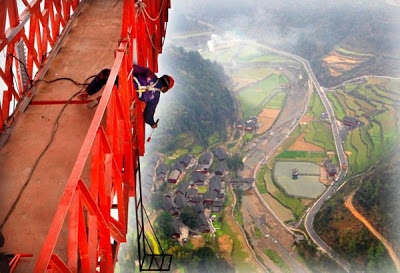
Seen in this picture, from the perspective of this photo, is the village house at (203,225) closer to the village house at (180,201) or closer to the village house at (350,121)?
the village house at (180,201)

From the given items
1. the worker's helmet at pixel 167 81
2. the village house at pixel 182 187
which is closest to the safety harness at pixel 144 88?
the worker's helmet at pixel 167 81

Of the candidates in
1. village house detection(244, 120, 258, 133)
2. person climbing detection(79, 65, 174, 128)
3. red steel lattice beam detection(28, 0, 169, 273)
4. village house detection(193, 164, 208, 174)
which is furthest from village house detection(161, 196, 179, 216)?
person climbing detection(79, 65, 174, 128)

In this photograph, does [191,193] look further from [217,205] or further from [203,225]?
[203,225]

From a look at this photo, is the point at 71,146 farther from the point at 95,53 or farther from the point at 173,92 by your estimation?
the point at 173,92

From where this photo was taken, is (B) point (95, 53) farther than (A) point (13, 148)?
Yes

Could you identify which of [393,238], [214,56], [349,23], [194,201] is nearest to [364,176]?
[393,238]

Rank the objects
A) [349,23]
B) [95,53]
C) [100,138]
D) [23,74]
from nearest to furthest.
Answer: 1. [100,138]
2. [23,74]
3. [95,53]
4. [349,23]

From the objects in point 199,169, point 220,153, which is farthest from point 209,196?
point 220,153
